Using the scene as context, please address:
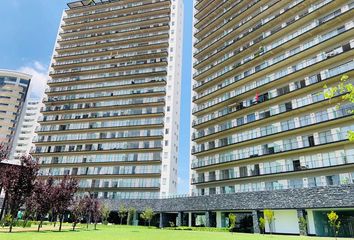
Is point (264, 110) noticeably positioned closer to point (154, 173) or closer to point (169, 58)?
point (154, 173)

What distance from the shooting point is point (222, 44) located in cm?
6397

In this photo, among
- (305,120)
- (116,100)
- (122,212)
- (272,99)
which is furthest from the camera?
(116,100)

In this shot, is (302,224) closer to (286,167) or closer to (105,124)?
(286,167)

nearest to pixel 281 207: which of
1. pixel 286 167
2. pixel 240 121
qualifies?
pixel 286 167

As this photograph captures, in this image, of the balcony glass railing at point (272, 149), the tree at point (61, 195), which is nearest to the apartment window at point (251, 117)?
the balcony glass railing at point (272, 149)

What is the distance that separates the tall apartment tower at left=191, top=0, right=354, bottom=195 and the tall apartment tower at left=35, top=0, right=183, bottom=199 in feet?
32.2

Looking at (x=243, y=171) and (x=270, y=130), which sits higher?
(x=270, y=130)

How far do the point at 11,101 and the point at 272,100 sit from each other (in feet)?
390

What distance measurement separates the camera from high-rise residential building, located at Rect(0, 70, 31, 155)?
12031cm

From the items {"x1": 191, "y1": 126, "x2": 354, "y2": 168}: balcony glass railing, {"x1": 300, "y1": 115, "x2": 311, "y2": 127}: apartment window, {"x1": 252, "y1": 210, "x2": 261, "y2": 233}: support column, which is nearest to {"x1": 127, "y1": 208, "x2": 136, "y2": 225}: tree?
{"x1": 191, "y1": 126, "x2": 354, "y2": 168}: balcony glass railing

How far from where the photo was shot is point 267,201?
38781 millimetres

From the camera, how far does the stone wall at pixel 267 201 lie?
106 feet

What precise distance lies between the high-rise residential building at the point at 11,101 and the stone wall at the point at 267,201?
9186cm

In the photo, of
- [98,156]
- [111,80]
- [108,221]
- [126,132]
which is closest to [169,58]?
[111,80]
